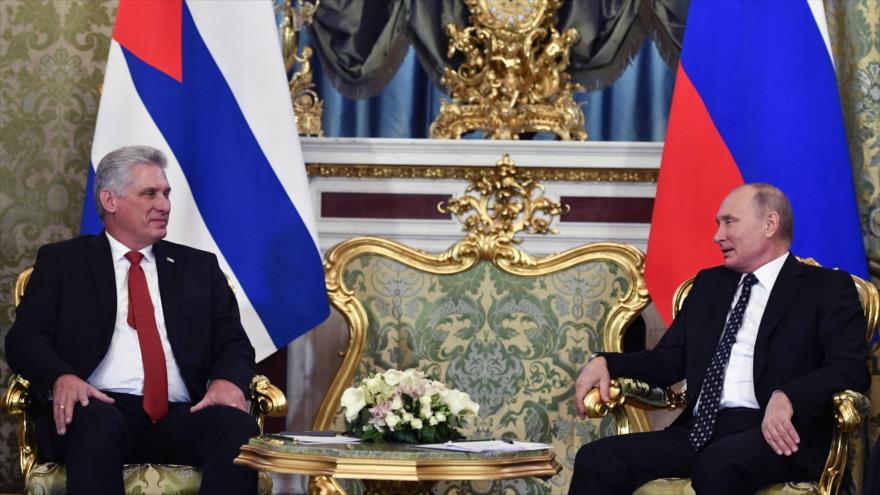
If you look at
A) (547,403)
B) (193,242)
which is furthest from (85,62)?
(547,403)

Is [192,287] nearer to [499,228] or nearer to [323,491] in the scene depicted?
[323,491]

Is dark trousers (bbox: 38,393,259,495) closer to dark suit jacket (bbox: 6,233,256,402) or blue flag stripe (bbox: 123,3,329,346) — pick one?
dark suit jacket (bbox: 6,233,256,402)

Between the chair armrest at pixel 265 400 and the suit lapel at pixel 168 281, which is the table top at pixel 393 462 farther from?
the suit lapel at pixel 168 281

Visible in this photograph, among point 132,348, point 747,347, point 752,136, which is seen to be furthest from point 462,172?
point 132,348

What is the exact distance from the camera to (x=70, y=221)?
457 centimetres

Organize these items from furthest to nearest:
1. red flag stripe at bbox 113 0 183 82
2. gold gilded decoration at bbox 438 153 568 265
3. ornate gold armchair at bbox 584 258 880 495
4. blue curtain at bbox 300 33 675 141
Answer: blue curtain at bbox 300 33 675 141 < gold gilded decoration at bbox 438 153 568 265 < red flag stripe at bbox 113 0 183 82 < ornate gold armchair at bbox 584 258 880 495

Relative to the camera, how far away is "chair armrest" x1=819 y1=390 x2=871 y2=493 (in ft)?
10.1

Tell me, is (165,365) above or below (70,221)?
below

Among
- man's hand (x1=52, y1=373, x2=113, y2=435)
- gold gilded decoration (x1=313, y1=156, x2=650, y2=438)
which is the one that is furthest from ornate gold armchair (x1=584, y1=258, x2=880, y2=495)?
man's hand (x1=52, y1=373, x2=113, y2=435)

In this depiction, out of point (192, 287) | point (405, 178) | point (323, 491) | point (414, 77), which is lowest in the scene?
point (323, 491)

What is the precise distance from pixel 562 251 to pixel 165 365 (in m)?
1.50

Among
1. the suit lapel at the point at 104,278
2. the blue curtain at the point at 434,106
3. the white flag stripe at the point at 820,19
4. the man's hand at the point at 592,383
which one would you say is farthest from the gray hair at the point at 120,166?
the white flag stripe at the point at 820,19

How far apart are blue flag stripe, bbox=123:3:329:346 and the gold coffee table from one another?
1.22 metres

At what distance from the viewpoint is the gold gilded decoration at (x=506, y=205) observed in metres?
4.43
